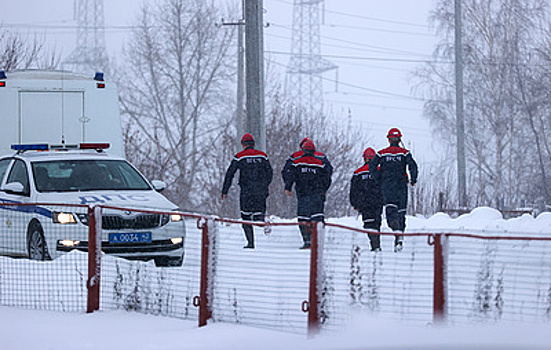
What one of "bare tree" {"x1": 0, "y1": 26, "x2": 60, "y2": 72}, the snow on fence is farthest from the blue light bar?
"bare tree" {"x1": 0, "y1": 26, "x2": 60, "y2": 72}

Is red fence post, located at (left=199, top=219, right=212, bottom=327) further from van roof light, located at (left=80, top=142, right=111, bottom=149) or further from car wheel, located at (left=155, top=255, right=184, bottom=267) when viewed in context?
van roof light, located at (left=80, top=142, right=111, bottom=149)

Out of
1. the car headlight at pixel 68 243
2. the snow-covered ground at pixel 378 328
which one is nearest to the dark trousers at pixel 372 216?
the car headlight at pixel 68 243

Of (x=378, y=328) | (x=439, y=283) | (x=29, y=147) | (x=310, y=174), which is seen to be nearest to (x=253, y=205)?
(x=310, y=174)

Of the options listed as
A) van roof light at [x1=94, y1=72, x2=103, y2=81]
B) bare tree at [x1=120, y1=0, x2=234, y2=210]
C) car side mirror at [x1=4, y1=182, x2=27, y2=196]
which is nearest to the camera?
car side mirror at [x1=4, y1=182, x2=27, y2=196]

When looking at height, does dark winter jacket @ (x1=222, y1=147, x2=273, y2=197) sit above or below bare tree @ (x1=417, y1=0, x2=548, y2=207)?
below

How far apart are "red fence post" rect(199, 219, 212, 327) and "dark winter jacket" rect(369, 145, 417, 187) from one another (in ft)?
18.1

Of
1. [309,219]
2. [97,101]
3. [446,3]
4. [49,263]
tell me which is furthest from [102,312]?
[446,3]

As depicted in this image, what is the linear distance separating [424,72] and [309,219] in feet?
106

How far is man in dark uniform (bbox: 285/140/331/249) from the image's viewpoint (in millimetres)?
12867

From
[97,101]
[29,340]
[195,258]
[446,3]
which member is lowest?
[29,340]

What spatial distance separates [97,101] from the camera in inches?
545

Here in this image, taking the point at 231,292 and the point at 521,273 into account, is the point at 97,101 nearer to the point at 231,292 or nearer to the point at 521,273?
the point at 231,292

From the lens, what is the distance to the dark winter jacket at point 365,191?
513 inches

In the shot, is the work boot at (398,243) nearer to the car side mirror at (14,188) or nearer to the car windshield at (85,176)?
the car windshield at (85,176)
